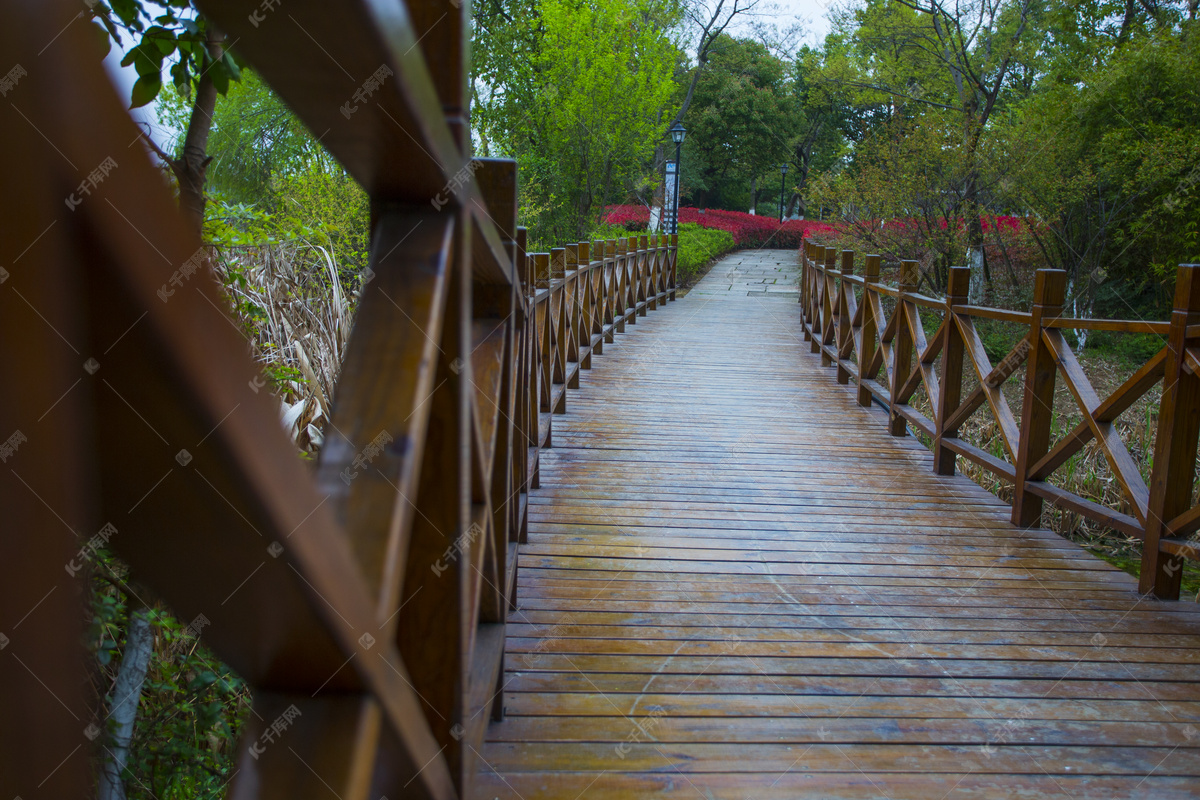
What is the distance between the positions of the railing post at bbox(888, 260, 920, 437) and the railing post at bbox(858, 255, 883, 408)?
0.83 m

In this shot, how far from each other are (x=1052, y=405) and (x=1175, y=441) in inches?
41.9

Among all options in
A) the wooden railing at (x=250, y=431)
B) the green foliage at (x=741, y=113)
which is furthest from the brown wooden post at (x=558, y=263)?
the green foliage at (x=741, y=113)

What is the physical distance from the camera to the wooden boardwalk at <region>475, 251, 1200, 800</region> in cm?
225

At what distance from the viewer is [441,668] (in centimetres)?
121

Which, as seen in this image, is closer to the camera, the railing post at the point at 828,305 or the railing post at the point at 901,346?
the railing post at the point at 901,346

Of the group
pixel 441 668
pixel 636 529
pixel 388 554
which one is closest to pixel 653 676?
pixel 636 529

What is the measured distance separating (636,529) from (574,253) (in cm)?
326

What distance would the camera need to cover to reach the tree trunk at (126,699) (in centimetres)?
218

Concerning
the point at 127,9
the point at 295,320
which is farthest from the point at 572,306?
the point at 127,9

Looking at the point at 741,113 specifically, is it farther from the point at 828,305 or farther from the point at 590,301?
the point at 590,301

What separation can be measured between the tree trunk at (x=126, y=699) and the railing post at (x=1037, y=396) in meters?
3.72

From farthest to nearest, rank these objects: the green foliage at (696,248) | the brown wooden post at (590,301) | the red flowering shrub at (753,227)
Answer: the red flowering shrub at (753,227)
the green foliage at (696,248)
the brown wooden post at (590,301)

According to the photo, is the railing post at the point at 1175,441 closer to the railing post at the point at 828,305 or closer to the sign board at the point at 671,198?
the railing post at the point at 828,305

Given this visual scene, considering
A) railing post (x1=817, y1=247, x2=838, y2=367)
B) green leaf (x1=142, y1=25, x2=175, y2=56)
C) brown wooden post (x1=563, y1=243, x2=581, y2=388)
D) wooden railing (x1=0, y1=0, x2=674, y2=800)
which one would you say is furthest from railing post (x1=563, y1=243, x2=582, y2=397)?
wooden railing (x1=0, y1=0, x2=674, y2=800)
